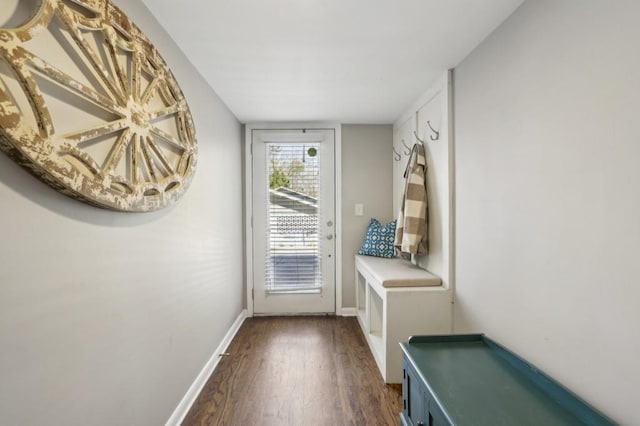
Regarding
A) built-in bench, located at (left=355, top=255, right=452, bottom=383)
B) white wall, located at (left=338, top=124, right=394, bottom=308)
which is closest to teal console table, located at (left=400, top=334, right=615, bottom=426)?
built-in bench, located at (left=355, top=255, right=452, bottom=383)

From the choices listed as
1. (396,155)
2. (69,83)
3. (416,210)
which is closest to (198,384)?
(69,83)

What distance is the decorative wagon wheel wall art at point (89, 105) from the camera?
0.79m

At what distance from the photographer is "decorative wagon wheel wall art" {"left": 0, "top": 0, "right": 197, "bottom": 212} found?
787mm

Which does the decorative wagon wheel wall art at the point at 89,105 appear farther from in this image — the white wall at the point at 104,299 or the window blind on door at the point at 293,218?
the window blind on door at the point at 293,218

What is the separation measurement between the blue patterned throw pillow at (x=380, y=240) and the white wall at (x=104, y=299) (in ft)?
5.44

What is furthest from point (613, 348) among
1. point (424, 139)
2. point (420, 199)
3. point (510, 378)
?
point (424, 139)

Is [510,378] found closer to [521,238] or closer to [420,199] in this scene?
[521,238]

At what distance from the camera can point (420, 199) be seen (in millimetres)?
2359

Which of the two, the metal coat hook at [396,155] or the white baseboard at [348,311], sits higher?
the metal coat hook at [396,155]

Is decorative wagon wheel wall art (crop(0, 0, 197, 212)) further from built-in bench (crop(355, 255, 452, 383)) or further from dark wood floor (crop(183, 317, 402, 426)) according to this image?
built-in bench (crop(355, 255, 452, 383))

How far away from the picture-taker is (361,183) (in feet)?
11.1

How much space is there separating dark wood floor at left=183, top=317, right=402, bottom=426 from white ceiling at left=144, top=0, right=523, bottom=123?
2167 mm

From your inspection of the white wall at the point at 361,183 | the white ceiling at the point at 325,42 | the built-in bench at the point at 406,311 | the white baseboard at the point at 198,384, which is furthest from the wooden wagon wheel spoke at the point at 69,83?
the white wall at the point at 361,183

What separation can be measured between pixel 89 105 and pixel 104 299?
2.33ft
